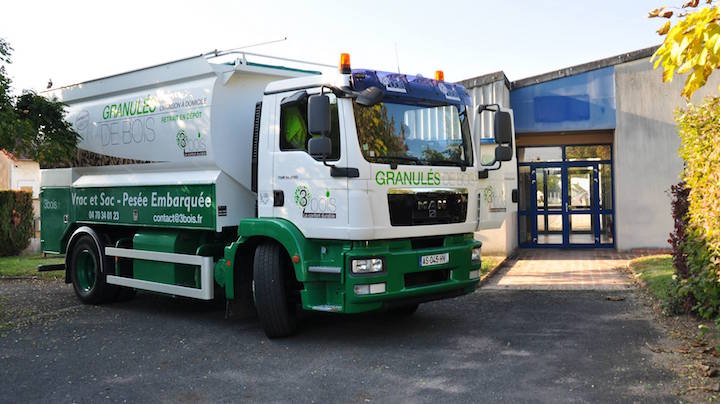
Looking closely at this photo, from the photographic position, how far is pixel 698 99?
14.6 m

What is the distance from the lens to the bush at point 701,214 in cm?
601

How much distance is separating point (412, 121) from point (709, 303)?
3.68 meters

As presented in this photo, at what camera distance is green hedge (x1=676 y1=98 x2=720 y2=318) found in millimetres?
6000

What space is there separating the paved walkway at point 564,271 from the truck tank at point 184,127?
4734mm

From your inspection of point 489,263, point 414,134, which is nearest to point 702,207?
point 414,134

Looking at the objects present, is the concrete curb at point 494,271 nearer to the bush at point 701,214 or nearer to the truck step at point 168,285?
the bush at point 701,214

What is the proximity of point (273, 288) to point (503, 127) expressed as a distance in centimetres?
298

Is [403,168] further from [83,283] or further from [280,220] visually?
[83,283]

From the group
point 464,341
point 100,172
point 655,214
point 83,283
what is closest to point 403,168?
point 464,341

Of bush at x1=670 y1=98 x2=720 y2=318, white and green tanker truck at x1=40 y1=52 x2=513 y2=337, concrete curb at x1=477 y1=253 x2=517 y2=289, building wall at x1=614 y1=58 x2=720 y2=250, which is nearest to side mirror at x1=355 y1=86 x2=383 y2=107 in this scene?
white and green tanker truck at x1=40 y1=52 x2=513 y2=337

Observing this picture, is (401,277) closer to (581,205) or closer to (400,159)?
(400,159)

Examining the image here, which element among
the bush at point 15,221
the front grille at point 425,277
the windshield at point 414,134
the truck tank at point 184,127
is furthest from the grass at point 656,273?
the bush at point 15,221

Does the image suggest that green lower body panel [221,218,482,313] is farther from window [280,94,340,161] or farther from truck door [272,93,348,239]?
window [280,94,340,161]

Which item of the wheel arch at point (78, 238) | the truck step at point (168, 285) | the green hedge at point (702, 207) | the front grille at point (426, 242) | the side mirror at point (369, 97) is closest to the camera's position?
the green hedge at point (702, 207)
